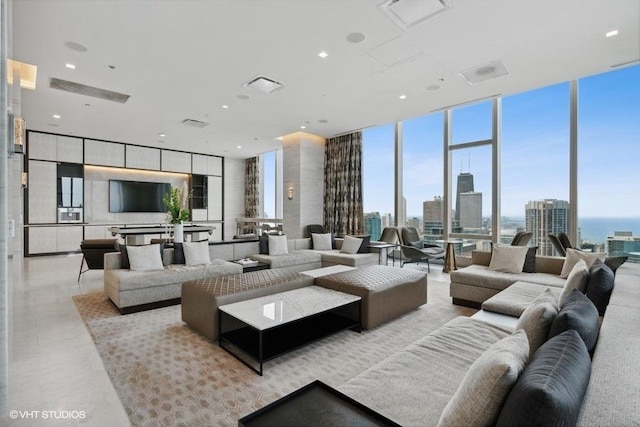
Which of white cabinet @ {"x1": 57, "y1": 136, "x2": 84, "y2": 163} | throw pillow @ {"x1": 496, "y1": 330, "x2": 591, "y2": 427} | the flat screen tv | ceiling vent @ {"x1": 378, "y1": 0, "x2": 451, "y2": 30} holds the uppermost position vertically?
ceiling vent @ {"x1": 378, "y1": 0, "x2": 451, "y2": 30}

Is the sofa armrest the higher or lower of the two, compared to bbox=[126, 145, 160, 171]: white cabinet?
lower

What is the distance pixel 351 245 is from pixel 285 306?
3.55 m

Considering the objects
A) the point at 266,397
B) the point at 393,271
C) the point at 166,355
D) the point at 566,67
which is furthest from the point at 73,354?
the point at 566,67

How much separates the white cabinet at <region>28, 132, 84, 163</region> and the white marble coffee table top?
26.6ft

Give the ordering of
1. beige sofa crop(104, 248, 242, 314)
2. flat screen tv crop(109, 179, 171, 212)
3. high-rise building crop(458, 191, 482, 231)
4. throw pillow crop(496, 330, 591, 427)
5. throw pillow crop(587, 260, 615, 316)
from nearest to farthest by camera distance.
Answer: throw pillow crop(496, 330, 591, 427)
throw pillow crop(587, 260, 615, 316)
beige sofa crop(104, 248, 242, 314)
high-rise building crop(458, 191, 482, 231)
flat screen tv crop(109, 179, 171, 212)

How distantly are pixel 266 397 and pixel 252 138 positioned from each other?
7482 millimetres

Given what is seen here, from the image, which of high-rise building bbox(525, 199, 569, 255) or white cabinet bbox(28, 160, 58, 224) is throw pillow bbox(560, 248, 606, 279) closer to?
high-rise building bbox(525, 199, 569, 255)

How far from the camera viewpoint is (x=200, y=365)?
252 centimetres

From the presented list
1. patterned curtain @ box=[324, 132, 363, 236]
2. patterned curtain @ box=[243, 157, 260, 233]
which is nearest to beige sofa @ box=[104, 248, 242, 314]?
patterned curtain @ box=[324, 132, 363, 236]

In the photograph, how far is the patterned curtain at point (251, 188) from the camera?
11367 mm

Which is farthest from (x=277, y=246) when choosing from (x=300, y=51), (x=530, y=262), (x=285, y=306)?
(x=530, y=262)

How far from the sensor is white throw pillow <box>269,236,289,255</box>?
5812mm

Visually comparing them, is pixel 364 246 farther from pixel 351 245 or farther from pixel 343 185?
pixel 343 185

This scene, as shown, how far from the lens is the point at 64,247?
8.16m
